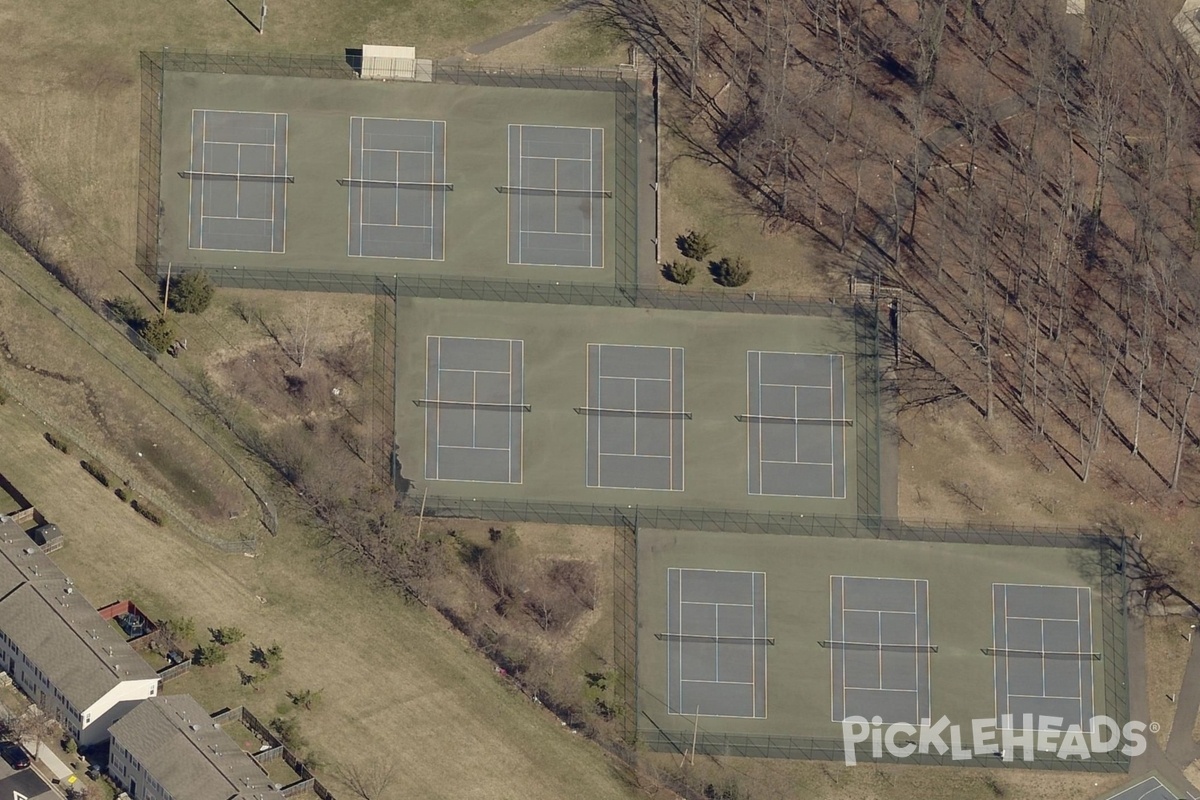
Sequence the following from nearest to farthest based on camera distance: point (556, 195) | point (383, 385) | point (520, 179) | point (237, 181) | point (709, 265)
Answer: point (383, 385) → point (237, 181) → point (709, 265) → point (556, 195) → point (520, 179)

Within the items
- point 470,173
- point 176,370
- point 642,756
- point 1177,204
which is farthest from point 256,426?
point 1177,204

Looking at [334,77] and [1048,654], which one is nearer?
[1048,654]

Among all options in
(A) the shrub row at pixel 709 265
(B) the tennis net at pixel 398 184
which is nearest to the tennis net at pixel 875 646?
(A) the shrub row at pixel 709 265

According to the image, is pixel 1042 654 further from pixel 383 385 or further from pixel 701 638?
pixel 383 385

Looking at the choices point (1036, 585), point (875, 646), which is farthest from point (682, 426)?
point (1036, 585)

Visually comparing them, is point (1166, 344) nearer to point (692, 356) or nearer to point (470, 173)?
point (692, 356)

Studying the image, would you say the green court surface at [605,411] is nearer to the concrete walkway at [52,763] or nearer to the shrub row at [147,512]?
the shrub row at [147,512]

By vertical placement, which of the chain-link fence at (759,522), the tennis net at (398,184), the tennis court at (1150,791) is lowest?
the tennis court at (1150,791)
